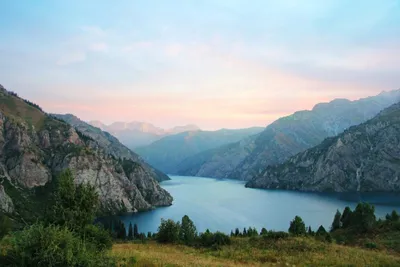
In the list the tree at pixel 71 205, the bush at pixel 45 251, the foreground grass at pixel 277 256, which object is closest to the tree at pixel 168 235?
the foreground grass at pixel 277 256

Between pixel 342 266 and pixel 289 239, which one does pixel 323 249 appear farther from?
pixel 342 266

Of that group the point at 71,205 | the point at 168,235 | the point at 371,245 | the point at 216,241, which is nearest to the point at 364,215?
the point at 371,245

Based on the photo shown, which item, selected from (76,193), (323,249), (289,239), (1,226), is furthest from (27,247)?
(289,239)

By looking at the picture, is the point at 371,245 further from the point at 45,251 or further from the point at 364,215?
the point at 364,215

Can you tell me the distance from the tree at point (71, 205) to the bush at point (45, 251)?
12957mm

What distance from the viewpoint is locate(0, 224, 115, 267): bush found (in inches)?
570

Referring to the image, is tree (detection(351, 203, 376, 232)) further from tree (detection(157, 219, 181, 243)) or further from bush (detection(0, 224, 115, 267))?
bush (detection(0, 224, 115, 267))

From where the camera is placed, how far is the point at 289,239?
1577 inches

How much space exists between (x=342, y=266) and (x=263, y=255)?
8360mm

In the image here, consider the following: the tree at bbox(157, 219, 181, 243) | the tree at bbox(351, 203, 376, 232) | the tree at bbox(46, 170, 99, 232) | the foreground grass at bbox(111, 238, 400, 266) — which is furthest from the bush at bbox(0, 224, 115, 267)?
the tree at bbox(351, 203, 376, 232)

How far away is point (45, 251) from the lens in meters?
14.3

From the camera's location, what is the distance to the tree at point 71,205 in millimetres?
28531

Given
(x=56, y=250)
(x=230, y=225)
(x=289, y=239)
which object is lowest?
(x=230, y=225)

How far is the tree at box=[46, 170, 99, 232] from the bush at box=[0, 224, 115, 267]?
12957mm
